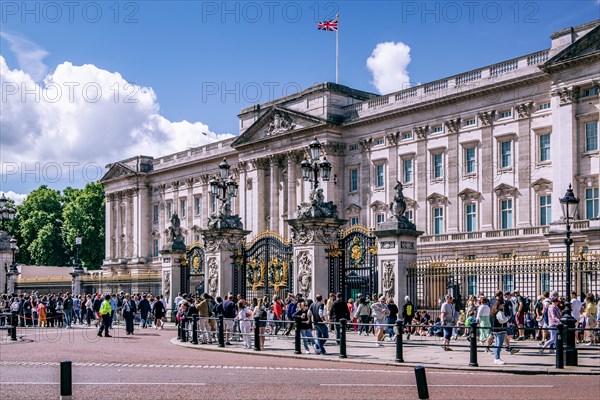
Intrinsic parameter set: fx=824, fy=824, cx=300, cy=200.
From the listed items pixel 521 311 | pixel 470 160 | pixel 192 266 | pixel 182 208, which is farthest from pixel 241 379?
pixel 182 208

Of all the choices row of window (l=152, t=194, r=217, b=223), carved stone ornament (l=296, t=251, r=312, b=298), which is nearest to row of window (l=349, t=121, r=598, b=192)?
row of window (l=152, t=194, r=217, b=223)

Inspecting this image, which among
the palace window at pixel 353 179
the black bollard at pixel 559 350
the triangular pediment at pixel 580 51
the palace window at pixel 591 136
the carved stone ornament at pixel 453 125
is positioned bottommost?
the black bollard at pixel 559 350

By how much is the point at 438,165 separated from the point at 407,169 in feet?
10.2

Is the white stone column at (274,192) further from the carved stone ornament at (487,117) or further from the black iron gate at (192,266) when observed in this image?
the black iron gate at (192,266)

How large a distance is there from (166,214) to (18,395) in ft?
253

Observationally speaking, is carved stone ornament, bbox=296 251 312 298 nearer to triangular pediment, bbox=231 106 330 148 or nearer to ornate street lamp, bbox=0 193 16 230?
ornate street lamp, bbox=0 193 16 230

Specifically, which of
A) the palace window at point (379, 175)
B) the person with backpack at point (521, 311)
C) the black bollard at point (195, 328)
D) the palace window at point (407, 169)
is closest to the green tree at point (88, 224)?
the palace window at point (379, 175)

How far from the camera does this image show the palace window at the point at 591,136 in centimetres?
4847

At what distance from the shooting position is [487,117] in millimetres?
56031

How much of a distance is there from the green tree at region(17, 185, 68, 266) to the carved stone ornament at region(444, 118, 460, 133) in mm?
66453

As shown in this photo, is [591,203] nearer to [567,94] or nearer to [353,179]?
[567,94]

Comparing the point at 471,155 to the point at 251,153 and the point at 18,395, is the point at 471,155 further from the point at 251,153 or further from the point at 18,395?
the point at 18,395

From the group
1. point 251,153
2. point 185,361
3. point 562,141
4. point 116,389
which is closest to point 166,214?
point 251,153

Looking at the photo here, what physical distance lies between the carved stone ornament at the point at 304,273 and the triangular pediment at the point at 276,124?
38.3 meters
